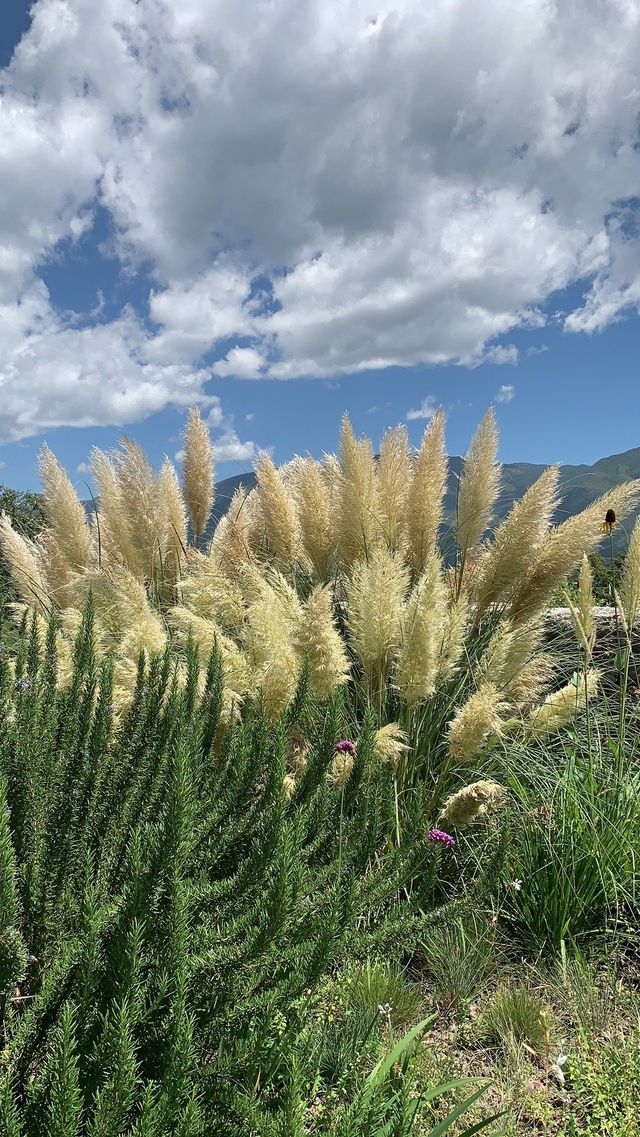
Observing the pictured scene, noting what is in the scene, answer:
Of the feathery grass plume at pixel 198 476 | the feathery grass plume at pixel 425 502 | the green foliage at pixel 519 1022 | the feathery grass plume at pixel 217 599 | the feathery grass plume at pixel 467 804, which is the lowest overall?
the green foliage at pixel 519 1022

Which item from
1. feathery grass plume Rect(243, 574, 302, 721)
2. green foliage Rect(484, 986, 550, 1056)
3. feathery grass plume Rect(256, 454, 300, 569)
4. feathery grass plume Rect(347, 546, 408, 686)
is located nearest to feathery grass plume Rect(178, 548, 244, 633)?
feathery grass plume Rect(243, 574, 302, 721)

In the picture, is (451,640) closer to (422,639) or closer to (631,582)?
(422,639)

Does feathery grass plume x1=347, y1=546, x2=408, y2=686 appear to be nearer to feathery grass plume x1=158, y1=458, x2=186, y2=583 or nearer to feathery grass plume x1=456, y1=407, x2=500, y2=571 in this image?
feathery grass plume x1=456, y1=407, x2=500, y2=571

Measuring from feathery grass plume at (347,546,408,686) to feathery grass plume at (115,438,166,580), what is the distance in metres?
1.61

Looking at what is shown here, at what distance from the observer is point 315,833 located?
6.01ft

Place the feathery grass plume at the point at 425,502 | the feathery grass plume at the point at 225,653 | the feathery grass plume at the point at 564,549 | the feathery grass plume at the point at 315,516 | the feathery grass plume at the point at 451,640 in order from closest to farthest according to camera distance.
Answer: the feathery grass plume at the point at 225,653, the feathery grass plume at the point at 451,640, the feathery grass plume at the point at 564,549, the feathery grass plume at the point at 425,502, the feathery grass plume at the point at 315,516

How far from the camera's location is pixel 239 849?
5.59ft

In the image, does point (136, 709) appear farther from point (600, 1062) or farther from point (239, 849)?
point (600, 1062)

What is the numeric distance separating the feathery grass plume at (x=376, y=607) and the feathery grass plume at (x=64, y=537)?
1970 millimetres

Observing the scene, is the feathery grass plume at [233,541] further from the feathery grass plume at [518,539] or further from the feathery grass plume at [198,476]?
the feathery grass plume at [518,539]

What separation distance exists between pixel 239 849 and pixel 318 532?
208 cm

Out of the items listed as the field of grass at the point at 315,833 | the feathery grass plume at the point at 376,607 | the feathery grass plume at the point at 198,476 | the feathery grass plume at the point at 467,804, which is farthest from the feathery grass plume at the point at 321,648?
the feathery grass plume at the point at 198,476

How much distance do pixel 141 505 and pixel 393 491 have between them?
4.54 feet

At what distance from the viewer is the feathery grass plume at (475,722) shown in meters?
2.45
